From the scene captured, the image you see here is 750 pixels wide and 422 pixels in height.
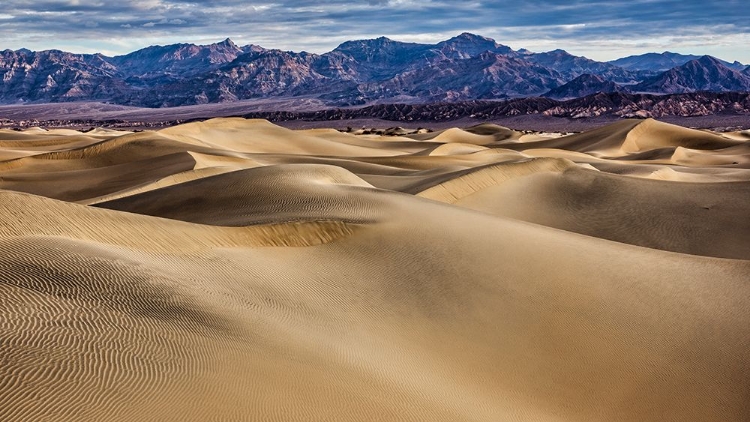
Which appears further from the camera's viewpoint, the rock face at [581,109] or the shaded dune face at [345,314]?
the rock face at [581,109]

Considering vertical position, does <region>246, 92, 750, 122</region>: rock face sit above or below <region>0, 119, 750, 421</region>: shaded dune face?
below

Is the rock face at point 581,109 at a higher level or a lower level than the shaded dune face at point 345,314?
lower

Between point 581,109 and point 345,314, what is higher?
point 345,314

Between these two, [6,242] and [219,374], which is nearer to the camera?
[219,374]

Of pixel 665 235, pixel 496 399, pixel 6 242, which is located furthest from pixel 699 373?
pixel 665 235

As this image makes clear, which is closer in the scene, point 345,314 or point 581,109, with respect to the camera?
point 345,314

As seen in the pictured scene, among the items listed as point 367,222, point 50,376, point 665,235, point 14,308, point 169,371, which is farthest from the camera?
point 665,235

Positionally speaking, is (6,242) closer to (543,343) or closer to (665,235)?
(543,343)

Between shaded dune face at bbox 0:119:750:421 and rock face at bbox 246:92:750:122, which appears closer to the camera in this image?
shaded dune face at bbox 0:119:750:421
